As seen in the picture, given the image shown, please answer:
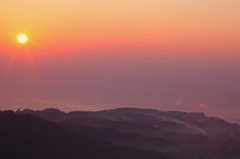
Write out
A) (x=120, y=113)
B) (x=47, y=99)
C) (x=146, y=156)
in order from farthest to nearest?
(x=47, y=99)
(x=120, y=113)
(x=146, y=156)

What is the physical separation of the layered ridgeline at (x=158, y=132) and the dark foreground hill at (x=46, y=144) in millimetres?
247

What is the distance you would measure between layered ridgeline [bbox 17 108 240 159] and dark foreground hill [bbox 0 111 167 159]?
0.81ft

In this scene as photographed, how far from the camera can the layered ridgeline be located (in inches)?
1752

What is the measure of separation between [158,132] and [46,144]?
85.4 feet

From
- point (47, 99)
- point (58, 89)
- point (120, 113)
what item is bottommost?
point (120, 113)

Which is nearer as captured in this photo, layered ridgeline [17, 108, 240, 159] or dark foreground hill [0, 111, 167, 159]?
dark foreground hill [0, 111, 167, 159]

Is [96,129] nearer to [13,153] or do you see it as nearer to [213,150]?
[213,150]

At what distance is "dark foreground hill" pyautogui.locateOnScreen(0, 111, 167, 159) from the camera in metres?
28.7

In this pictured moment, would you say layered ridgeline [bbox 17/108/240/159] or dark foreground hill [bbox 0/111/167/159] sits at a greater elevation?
layered ridgeline [bbox 17/108/240/159]

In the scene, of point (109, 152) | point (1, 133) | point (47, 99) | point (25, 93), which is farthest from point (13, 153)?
point (25, 93)

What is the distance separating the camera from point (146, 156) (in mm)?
37625

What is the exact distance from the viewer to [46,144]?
3189 centimetres

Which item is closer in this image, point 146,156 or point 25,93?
point 146,156

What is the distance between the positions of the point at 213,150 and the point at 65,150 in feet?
76.5
